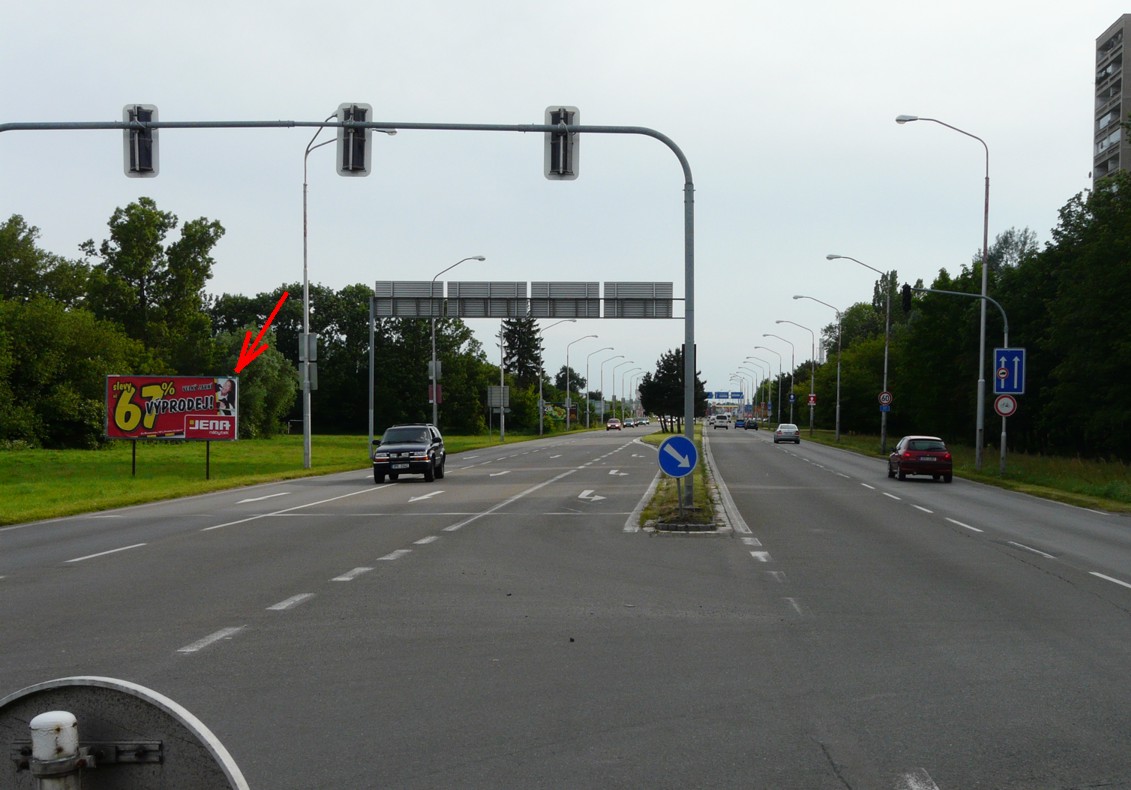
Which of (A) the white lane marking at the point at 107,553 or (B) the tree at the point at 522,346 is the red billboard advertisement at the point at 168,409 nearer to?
(A) the white lane marking at the point at 107,553

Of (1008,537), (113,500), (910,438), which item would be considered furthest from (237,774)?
(910,438)

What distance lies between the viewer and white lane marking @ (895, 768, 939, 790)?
5023 millimetres

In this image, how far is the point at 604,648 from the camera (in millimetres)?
8305

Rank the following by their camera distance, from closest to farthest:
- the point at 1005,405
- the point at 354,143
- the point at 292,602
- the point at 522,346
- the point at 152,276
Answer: the point at 292,602
the point at 354,143
the point at 1005,405
the point at 152,276
the point at 522,346

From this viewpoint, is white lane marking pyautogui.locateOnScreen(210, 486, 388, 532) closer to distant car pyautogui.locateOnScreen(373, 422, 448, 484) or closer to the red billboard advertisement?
distant car pyautogui.locateOnScreen(373, 422, 448, 484)

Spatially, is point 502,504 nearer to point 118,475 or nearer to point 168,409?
point 168,409

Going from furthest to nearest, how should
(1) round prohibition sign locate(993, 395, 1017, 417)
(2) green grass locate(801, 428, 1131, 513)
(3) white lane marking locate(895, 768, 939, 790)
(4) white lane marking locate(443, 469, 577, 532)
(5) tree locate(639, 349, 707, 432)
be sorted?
(5) tree locate(639, 349, 707, 432)
(1) round prohibition sign locate(993, 395, 1017, 417)
(2) green grass locate(801, 428, 1131, 513)
(4) white lane marking locate(443, 469, 577, 532)
(3) white lane marking locate(895, 768, 939, 790)

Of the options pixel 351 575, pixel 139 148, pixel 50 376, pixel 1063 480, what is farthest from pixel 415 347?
pixel 351 575

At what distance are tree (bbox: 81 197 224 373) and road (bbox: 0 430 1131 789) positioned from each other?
2609 inches

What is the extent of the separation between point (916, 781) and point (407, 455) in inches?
1123

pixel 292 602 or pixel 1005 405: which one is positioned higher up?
pixel 1005 405

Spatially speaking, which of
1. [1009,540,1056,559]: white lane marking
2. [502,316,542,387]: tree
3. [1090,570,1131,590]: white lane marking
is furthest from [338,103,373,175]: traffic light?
[502,316,542,387]: tree

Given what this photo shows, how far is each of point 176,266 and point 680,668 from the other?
8001cm

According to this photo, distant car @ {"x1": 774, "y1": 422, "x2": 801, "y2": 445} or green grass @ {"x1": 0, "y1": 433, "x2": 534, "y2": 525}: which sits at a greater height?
distant car @ {"x1": 774, "y1": 422, "x2": 801, "y2": 445}
